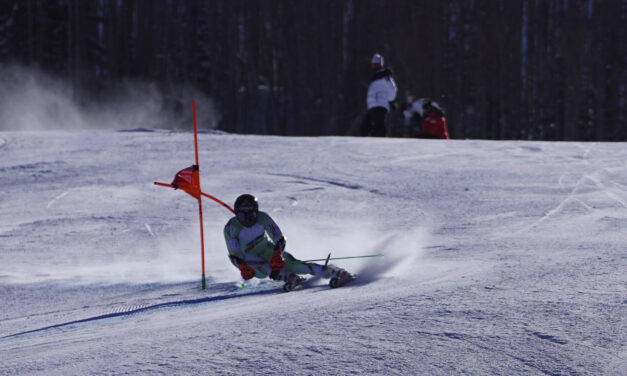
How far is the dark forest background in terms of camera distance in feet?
70.9

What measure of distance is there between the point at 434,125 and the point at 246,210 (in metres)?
9.92

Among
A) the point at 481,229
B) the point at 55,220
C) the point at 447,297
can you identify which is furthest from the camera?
the point at 55,220

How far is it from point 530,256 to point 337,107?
1674 centimetres

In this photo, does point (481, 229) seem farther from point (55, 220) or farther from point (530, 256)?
point (55, 220)

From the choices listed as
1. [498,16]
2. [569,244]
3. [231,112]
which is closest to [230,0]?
[231,112]

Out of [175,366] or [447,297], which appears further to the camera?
[447,297]

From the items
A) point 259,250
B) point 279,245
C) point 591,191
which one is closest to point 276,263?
point 279,245

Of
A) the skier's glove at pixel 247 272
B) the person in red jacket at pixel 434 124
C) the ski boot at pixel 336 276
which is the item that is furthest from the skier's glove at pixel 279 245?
the person in red jacket at pixel 434 124

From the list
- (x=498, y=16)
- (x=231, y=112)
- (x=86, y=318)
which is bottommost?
(x=86, y=318)

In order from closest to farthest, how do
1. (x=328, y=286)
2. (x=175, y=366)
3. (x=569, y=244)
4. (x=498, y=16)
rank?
(x=175, y=366)
(x=328, y=286)
(x=569, y=244)
(x=498, y=16)

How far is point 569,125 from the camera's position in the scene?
23750 millimetres

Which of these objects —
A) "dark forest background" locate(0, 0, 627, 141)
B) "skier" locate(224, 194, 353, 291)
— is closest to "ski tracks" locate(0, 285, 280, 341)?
"skier" locate(224, 194, 353, 291)

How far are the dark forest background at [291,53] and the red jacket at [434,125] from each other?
665 centimetres

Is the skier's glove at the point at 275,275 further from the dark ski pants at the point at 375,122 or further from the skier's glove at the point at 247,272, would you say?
the dark ski pants at the point at 375,122
